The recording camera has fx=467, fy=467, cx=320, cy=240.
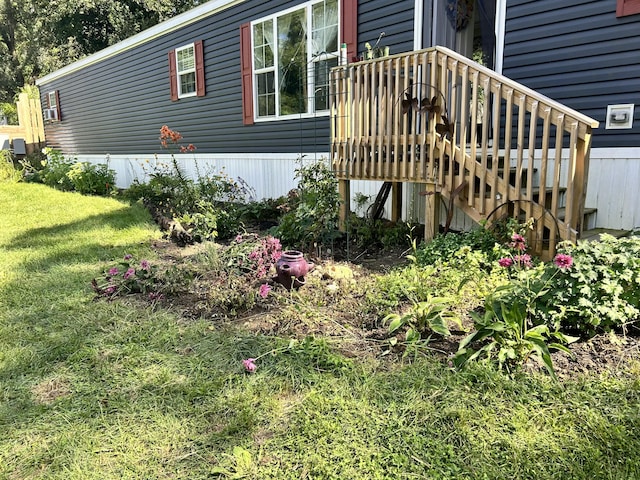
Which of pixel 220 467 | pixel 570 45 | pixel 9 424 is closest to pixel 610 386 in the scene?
pixel 220 467

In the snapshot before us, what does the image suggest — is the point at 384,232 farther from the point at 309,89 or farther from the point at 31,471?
the point at 31,471

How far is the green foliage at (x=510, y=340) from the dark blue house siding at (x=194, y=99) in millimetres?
4264

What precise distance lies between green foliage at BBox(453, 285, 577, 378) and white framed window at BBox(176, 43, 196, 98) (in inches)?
344

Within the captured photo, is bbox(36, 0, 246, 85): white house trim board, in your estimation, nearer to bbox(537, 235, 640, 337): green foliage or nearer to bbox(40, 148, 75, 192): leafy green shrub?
bbox(40, 148, 75, 192): leafy green shrub

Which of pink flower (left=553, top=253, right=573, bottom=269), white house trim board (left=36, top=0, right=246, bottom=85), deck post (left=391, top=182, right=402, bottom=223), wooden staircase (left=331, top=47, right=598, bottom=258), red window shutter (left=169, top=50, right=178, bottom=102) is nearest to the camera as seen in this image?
pink flower (left=553, top=253, right=573, bottom=269)

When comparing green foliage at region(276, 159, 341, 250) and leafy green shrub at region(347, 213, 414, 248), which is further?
leafy green shrub at region(347, 213, 414, 248)

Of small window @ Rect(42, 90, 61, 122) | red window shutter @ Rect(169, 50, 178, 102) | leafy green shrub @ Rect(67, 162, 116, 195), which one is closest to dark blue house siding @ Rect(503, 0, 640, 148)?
red window shutter @ Rect(169, 50, 178, 102)

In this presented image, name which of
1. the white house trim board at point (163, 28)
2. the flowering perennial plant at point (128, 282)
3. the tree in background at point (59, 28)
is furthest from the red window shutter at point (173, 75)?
the tree in background at point (59, 28)

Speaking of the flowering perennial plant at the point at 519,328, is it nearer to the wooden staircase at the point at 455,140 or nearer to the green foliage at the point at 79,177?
the wooden staircase at the point at 455,140

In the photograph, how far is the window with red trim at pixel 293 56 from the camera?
257 inches

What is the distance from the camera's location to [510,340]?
2.37 m

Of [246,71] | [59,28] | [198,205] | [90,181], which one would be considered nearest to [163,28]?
[246,71]

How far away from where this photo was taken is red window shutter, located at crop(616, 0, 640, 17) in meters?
4.01

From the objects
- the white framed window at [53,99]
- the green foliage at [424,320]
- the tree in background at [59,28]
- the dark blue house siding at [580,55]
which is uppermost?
the tree in background at [59,28]
